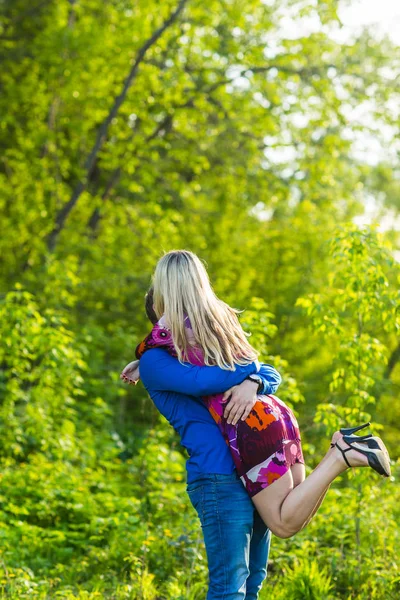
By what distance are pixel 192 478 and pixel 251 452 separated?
0.29m

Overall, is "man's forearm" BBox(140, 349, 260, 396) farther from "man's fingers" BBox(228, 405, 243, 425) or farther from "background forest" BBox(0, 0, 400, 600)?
"background forest" BBox(0, 0, 400, 600)

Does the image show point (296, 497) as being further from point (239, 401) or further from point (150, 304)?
point (150, 304)

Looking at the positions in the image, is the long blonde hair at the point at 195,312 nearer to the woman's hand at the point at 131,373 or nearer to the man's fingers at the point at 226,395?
the man's fingers at the point at 226,395

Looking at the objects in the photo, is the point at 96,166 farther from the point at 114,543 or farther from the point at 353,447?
the point at 353,447

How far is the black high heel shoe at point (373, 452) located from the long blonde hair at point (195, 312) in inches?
21.1

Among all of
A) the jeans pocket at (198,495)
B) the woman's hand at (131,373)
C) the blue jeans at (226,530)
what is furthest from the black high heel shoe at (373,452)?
the woman's hand at (131,373)

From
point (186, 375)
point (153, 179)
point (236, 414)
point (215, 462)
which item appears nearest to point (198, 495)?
point (215, 462)

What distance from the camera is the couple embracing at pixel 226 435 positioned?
299 centimetres

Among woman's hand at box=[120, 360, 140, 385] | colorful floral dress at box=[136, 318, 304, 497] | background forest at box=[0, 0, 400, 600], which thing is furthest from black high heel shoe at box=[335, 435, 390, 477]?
background forest at box=[0, 0, 400, 600]

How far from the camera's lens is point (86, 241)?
12031mm

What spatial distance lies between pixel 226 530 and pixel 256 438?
1.27 feet

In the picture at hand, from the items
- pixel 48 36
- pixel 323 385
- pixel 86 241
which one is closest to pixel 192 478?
pixel 323 385

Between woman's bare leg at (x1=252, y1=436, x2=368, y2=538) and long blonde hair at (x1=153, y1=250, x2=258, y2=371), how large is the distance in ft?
1.74

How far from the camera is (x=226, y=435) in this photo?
3062mm
